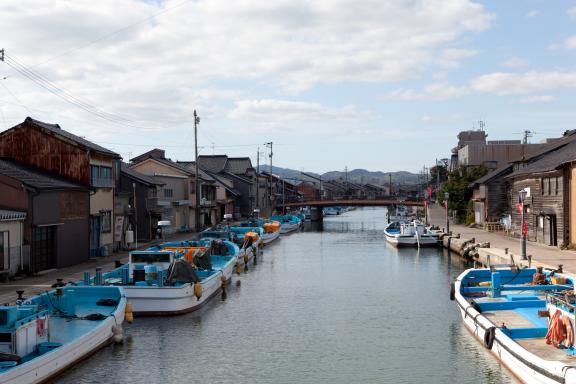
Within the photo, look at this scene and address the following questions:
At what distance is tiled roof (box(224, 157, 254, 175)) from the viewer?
4060 inches

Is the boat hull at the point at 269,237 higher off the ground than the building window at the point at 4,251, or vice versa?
the building window at the point at 4,251

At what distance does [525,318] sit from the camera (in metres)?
20.5

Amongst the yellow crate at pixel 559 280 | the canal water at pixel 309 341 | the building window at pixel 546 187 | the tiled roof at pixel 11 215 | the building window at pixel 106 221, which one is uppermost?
the building window at pixel 546 187

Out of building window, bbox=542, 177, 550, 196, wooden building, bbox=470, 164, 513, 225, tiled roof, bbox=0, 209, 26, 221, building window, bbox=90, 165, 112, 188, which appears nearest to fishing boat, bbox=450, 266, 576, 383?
building window, bbox=542, 177, 550, 196

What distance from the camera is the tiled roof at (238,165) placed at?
103 meters

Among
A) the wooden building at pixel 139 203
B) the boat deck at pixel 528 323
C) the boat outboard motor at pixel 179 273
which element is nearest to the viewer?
the boat deck at pixel 528 323

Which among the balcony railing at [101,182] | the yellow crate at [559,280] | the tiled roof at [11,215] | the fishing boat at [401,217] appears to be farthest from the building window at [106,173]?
the fishing boat at [401,217]

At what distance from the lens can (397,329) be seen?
24.1m

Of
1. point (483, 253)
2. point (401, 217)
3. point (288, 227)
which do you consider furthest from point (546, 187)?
point (401, 217)

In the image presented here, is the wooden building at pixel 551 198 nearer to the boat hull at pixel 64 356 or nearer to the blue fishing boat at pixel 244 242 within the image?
the blue fishing boat at pixel 244 242

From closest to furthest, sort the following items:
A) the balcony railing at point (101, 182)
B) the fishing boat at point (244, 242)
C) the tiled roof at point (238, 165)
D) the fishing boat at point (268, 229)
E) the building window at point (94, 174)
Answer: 1. the building window at point (94, 174)
2. the balcony railing at point (101, 182)
3. the fishing boat at point (244, 242)
4. the fishing boat at point (268, 229)
5. the tiled roof at point (238, 165)

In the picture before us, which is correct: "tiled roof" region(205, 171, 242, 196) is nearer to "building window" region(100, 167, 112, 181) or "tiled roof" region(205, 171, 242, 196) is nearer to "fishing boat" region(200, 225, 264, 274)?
"fishing boat" region(200, 225, 264, 274)

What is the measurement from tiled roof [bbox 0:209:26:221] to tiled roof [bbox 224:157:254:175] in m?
72.6

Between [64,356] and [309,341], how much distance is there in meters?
8.65
